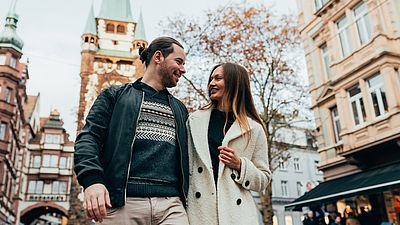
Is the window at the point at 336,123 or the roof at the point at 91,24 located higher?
the roof at the point at 91,24

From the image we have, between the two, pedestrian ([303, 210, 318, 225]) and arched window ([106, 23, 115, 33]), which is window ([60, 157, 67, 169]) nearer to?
arched window ([106, 23, 115, 33])

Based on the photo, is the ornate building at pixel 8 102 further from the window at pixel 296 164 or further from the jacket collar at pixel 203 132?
the jacket collar at pixel 203 132

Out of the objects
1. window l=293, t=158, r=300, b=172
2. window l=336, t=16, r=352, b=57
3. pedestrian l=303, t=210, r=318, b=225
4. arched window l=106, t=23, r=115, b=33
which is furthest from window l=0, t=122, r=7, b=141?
window l=293, t=158, r=300, b=172

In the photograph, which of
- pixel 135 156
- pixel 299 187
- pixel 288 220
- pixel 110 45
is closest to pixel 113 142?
pixel 135 156

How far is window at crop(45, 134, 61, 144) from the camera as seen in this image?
4541 cm

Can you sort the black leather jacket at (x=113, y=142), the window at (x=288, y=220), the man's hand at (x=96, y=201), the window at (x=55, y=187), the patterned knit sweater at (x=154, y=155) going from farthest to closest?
the window at (x=55, y=187)
the window at (x=288, y=220)
the patterned knit sweater at (x=154, y=155)
the black leather jacket at (x=113, y=142)
the man's hand at (x=96, y=201)

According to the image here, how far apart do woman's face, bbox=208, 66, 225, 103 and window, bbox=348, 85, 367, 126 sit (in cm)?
1372

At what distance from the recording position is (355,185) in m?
13.3

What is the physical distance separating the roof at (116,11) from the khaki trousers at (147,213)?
49.4 meters

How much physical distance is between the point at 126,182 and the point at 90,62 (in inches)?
1658

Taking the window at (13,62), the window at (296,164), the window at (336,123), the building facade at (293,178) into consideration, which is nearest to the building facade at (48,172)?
the window at (13,62)

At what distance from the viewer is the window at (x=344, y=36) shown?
16.4 metres

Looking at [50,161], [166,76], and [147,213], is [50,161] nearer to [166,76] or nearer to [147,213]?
[166,76]

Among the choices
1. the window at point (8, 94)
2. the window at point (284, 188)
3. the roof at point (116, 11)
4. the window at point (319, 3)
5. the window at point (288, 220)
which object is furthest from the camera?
the roof at point (116, 11)
